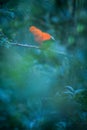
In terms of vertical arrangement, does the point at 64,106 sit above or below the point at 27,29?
below

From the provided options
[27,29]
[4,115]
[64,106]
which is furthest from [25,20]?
[4,115]

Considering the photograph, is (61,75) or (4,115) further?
(61,75)

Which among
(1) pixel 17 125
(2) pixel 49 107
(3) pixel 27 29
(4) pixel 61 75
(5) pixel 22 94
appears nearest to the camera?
(1) pixel 17 125

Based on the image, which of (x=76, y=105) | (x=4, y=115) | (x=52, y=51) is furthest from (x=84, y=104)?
(x=4, y=115)

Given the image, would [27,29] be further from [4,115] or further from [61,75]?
[4,115]

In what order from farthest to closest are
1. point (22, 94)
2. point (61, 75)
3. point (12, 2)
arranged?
point (12, 2)
point (61, 75)
point (22, 94)

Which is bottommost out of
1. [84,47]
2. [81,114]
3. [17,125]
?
[17,125]

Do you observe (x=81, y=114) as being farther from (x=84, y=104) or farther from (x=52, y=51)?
(x=52, y=51)
